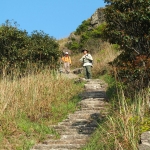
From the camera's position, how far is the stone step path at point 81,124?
787cm

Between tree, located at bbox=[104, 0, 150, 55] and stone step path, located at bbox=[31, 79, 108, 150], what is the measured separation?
2.00m

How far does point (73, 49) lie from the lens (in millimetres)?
28953

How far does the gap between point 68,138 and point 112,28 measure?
125 inches

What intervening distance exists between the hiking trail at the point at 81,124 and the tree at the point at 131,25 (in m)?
2.01

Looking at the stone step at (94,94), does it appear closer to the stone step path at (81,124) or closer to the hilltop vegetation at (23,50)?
the stone step path at (81,124)

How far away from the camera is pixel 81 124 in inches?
367

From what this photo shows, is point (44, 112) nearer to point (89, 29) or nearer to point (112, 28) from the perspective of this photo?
point (112, 28)

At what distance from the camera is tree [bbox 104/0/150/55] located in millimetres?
9000

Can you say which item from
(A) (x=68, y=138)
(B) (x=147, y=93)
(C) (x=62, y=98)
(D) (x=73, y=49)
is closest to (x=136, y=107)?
(B) (x=147, y=93)

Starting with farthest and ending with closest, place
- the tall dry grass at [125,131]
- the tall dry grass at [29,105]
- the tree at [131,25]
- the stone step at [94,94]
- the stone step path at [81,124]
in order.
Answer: the stone step at [94,94] → the tree at [131,25] → the tall dry grass at [29,105] → the stone step path at [81,124] → the tall dry grass at [125,131]

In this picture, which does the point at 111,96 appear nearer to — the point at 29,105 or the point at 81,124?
the point at 81,124

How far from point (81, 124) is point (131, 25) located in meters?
2.87

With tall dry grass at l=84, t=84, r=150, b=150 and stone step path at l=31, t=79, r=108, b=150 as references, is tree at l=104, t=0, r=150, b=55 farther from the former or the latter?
stone step path at l=31, t=79, r=108, b=150

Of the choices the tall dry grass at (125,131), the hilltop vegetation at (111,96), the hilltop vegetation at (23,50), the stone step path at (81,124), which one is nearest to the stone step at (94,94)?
the stone step path at (81,124)
